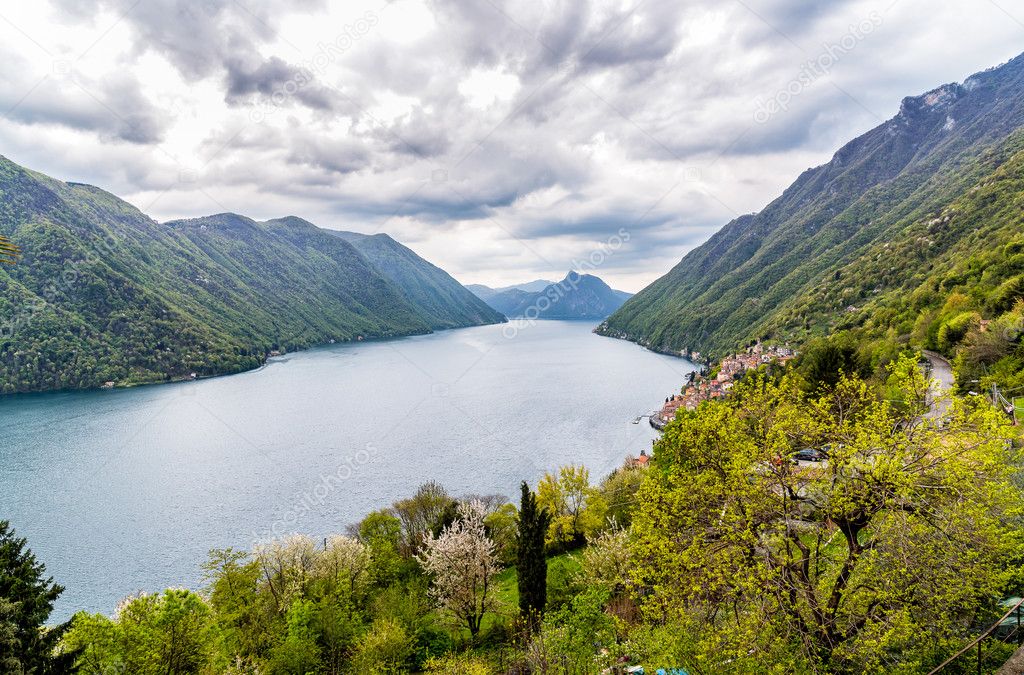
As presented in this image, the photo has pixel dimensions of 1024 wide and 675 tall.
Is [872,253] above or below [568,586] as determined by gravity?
above

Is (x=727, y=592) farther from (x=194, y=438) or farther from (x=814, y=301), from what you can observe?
(x=814, y=301)

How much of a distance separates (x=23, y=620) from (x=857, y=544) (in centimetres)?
2491

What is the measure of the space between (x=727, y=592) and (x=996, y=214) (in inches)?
4159

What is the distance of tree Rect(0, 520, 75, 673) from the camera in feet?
44.7

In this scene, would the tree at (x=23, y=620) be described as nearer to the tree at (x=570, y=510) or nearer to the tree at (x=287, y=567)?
the tree at (x=287, y=567)

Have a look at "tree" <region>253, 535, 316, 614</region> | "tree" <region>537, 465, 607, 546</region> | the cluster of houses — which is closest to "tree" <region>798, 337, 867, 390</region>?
"tree" <region>537, 465, 607, 546</region>

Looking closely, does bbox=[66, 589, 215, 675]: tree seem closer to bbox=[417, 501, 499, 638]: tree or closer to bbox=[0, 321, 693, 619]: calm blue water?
bbox=[417, 501, 499, 638]: tree

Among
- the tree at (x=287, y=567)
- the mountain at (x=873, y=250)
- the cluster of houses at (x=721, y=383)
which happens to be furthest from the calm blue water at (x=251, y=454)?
the mountain at (x=873, y=250)

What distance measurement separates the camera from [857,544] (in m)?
10.4

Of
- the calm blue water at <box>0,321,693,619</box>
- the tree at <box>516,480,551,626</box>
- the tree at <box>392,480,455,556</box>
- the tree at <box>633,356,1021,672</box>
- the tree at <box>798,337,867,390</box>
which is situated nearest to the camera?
the tree at <box>633,356,1021,672</box>

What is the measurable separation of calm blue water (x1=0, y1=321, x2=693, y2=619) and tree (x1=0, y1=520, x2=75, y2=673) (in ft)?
89.4

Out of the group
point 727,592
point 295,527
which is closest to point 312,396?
point 295,527

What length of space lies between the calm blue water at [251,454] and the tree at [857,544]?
45.3 m

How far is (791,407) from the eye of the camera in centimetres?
1168
